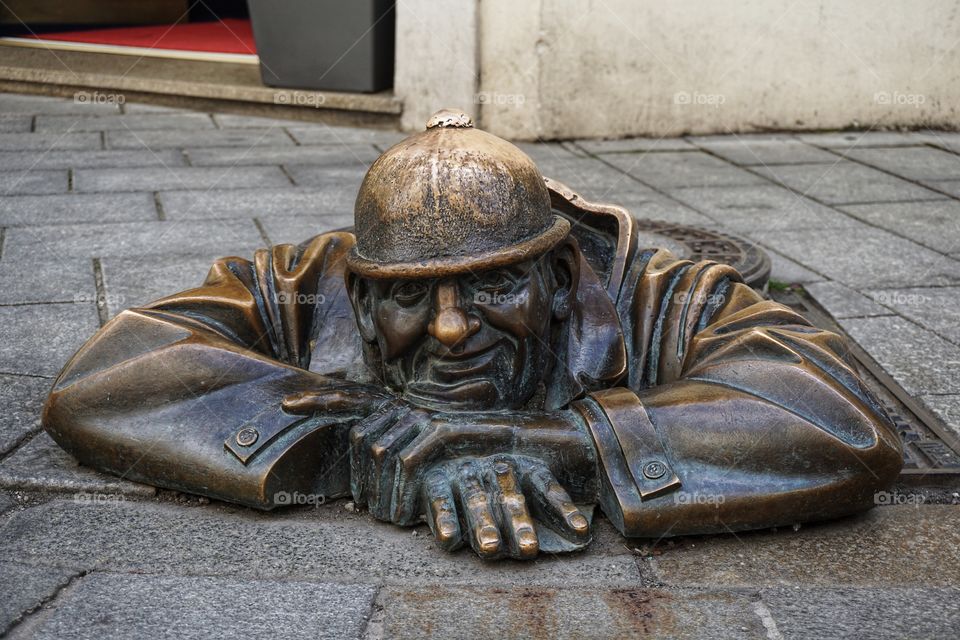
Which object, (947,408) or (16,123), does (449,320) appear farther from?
(16,123)

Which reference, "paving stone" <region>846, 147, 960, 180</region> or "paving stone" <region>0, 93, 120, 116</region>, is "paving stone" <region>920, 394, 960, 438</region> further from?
"paving stone" <region>0, 93, 120, 116</region>

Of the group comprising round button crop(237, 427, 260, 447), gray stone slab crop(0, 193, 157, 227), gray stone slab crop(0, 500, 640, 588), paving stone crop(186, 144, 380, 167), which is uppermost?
paving stone crop(186, 144, 380, 167)

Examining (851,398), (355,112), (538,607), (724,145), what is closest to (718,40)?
(724,145)

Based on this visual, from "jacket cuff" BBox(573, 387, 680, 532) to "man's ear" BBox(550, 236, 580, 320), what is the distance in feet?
1.06

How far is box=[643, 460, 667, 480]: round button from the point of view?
8.75 feet

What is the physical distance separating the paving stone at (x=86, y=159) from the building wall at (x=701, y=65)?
173 cm

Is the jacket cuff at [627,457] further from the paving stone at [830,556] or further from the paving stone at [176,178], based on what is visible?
the paving stone at [176,178]

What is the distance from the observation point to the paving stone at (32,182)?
19.9 feet

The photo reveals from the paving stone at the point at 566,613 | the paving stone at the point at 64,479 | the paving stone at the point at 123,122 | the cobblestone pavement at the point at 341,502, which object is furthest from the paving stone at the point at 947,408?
the paving stone at the point at 123,122

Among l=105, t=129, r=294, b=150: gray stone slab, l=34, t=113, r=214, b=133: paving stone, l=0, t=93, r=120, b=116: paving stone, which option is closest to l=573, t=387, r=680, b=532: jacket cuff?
l=105, t=129, r=294, b=150: gray stone slab

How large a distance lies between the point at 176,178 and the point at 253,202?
2.37ft

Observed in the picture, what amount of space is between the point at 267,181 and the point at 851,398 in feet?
14.3

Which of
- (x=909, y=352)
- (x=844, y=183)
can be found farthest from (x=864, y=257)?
(x=844, y=183)

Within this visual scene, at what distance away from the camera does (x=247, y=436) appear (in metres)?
2.82
